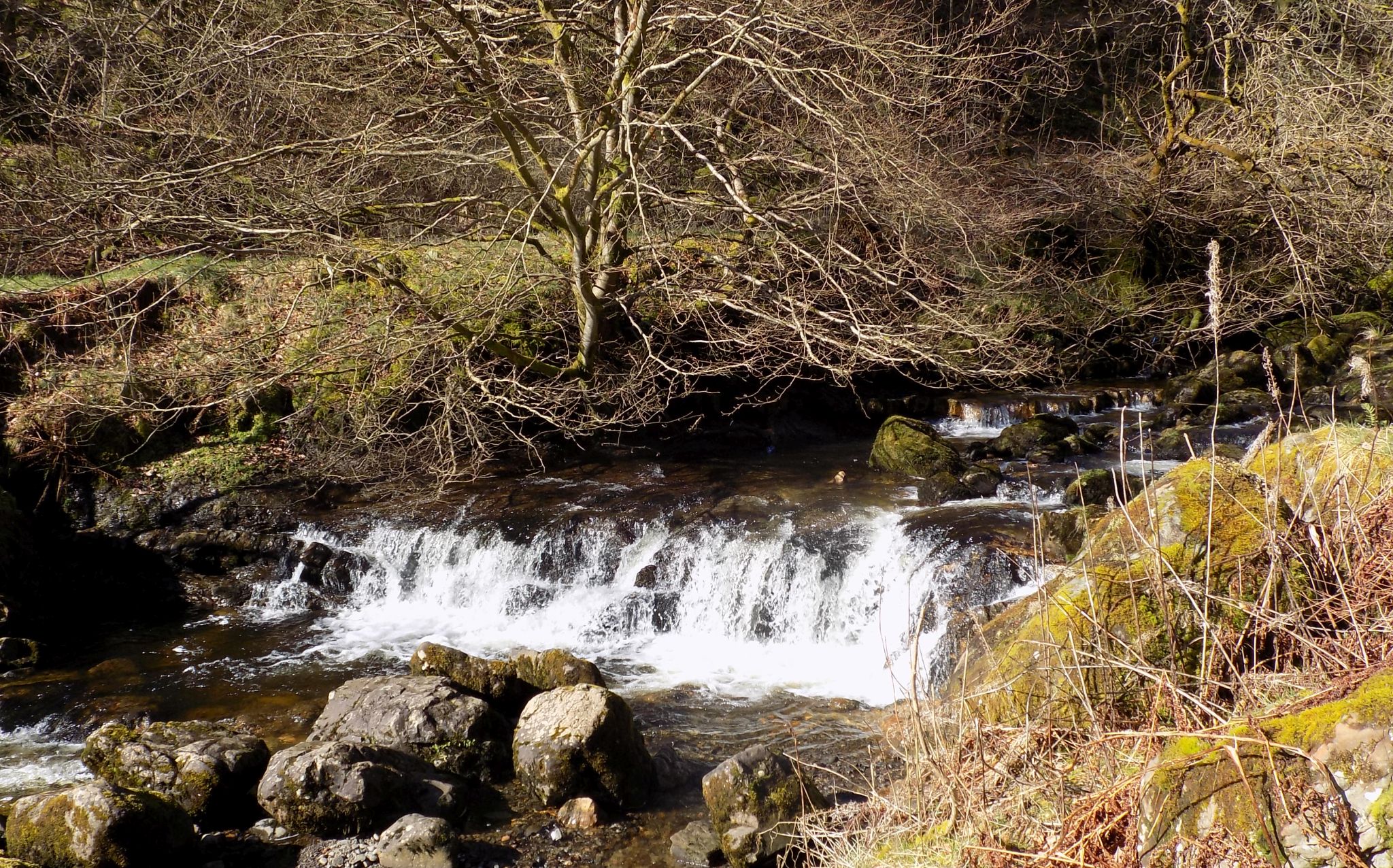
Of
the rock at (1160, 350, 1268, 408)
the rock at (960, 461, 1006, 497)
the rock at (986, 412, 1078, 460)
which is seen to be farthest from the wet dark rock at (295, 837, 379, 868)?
the rock at (1160, 350, 1268, 408)

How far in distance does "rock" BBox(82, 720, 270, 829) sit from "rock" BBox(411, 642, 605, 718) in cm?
126

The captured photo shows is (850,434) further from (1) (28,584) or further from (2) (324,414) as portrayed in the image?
(1) (28,584)

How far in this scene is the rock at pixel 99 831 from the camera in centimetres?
475

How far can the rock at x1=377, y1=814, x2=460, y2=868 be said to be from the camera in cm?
490

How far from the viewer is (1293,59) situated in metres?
10.6

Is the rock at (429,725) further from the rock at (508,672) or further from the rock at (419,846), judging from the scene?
the rock at (419,846)

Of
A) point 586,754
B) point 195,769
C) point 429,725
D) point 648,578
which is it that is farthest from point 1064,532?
point 195,769

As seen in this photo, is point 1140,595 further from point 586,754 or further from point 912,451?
point 912,451

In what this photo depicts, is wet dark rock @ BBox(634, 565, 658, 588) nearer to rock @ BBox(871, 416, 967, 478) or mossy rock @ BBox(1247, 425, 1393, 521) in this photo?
rock @ BBox(871, 416, 967, 478)

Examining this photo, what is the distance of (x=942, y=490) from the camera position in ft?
30.6

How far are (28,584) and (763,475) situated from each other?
7415 millimetres

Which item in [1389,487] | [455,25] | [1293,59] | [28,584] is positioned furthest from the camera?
[1293,59]

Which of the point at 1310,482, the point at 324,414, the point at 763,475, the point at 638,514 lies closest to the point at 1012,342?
the point at 763,475

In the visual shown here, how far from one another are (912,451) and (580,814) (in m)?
6.15
